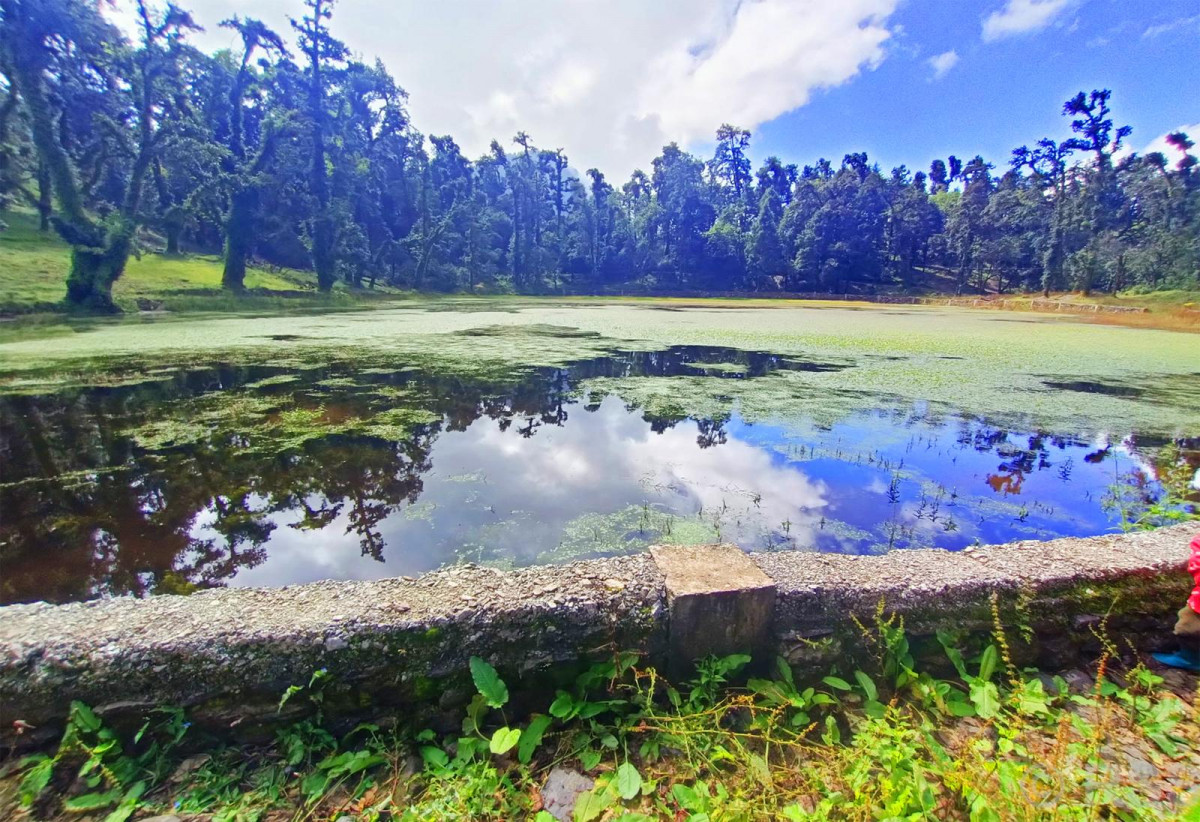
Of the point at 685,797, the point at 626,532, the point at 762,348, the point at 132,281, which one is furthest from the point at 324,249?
the point at 685,797

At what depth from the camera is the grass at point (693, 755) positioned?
1.38 meters

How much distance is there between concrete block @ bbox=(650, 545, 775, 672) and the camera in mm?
1752

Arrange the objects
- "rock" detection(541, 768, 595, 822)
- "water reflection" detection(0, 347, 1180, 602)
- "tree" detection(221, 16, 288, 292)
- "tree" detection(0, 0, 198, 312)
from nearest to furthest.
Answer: "rock" detection(541, 768, 595, 822), "water reflection" detection(0, 347, 1180, 602), "tree" detection(0, 0, 198, 312), "tree" detection(221, 16, 288, 292)

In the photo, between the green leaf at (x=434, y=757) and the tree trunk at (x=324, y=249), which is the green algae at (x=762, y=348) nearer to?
the green leaf at (x=434, y=757)

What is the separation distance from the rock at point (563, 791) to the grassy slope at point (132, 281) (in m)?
19.2

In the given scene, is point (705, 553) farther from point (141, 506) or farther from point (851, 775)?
point (141, 506)

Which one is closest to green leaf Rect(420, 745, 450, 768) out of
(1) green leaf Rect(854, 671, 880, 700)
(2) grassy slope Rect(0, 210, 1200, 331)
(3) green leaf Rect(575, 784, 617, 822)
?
(3) green leaf Rect(575, 784, 617, 822)

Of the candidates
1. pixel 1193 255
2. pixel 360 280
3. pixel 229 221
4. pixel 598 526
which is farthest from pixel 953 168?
pixel 598 526

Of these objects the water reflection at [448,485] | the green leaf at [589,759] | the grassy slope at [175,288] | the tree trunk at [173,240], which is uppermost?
the tree trunk at [173,240]

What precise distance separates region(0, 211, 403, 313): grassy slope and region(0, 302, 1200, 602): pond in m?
7.68

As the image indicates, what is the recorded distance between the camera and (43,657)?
1437mm

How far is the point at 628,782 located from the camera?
1.44 meters

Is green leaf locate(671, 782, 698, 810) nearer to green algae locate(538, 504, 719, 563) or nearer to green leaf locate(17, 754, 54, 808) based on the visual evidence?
green leaf locate(17, 754, 54, 808)

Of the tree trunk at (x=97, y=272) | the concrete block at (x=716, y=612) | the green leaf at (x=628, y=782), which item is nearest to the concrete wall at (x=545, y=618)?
the concrete block at (x=716, y=612)
